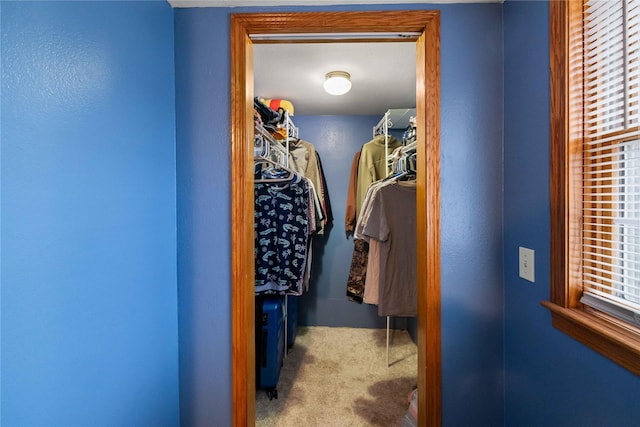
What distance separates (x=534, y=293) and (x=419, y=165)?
0.61 m

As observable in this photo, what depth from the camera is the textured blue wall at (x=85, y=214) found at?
0.61 metres

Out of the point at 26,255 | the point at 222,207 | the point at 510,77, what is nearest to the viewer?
the point at 26,255

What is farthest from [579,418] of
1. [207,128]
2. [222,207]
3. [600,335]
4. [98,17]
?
[98,17]

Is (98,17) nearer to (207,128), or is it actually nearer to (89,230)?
(207,128)

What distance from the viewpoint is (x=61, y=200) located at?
698 mm

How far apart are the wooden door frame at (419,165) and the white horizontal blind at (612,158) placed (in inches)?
17.5

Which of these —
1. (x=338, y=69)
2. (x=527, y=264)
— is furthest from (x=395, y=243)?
(x=338, y=69)

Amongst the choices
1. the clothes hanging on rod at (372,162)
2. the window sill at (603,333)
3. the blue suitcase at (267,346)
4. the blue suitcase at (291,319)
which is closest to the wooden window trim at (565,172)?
the window sill at (603,333)

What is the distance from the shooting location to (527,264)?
100cm

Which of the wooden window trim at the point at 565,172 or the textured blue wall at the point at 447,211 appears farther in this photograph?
the textured blue wall at the point at 447,211

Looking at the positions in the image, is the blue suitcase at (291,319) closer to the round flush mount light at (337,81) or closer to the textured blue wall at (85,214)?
the textured blue wall at (85,214)

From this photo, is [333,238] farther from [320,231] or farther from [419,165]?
[419,165]

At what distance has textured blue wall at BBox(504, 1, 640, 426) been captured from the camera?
0.74 meters

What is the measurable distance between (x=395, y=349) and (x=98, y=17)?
2.88m
